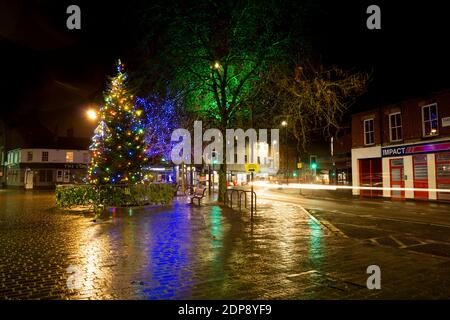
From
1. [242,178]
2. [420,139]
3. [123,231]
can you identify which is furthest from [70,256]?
[242,178]

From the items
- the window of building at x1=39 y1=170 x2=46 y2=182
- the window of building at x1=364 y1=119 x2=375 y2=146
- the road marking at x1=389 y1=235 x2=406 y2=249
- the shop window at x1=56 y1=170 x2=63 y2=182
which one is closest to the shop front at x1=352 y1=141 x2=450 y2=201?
the window of building at x1=364 y1=119 x2=375 y2=146

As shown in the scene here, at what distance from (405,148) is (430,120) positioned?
8.64ft

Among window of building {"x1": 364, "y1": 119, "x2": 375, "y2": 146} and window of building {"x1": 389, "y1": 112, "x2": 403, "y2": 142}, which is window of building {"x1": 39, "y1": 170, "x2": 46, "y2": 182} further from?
window of building {"x1": 389, "y1": 112, "x2": 403, "y2": 142}

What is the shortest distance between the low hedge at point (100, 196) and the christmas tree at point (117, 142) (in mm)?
1052

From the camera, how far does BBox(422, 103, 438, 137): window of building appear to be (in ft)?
78.6

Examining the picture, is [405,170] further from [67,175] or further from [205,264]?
[67,175]

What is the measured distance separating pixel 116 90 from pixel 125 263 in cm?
1549

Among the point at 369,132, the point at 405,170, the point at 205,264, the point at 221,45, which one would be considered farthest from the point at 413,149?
the point at 205,264

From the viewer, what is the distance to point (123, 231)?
11141 mm

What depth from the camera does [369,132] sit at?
29.6m

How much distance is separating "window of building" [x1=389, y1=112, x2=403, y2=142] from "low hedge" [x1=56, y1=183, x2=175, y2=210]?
62.7 feet

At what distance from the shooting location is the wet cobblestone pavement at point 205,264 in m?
5.47
